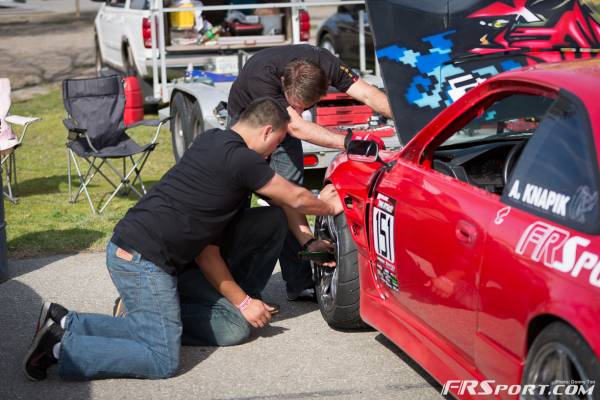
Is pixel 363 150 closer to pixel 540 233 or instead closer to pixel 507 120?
pixel 507 120

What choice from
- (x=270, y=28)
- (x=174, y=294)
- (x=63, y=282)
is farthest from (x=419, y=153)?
(x=270, y=28)

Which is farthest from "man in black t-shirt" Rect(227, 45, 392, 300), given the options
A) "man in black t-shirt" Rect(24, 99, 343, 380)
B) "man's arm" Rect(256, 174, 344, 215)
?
"man in black t-shirt" Rect(24, 99, 343, 380)

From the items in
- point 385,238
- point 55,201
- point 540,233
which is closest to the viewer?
point 540,233

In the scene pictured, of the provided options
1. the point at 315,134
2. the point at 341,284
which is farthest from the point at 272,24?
the point at 341,284

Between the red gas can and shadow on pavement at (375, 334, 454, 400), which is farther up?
shadow on pavement at (375, 334, 454, 400)

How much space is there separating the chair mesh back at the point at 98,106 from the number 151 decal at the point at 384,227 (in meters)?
4.89

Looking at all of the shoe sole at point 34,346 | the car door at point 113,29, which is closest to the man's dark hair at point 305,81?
the shoe sole at point 34,346

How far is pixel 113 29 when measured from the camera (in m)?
14.5

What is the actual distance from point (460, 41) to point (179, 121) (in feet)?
17.4

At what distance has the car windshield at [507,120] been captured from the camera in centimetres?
477

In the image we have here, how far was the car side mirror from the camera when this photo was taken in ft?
15.3

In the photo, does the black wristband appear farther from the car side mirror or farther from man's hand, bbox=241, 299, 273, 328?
the car side mirror

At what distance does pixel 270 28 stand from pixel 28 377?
881cm

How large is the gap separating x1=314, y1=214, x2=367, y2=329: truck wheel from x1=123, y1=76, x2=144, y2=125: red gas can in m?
7.55
